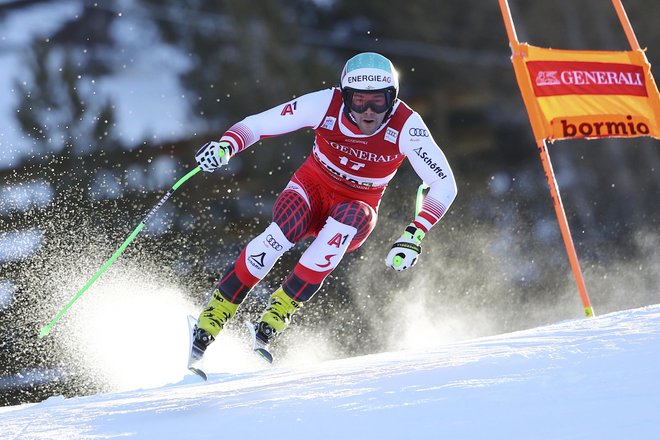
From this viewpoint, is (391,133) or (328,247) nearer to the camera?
(328,247)

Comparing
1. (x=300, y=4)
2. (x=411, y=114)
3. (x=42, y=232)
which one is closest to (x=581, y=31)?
(x=300, y=4)

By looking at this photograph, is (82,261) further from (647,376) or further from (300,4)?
(647,376)

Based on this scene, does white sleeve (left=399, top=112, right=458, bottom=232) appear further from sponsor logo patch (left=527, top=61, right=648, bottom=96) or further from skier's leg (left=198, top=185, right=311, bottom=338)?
sponsor logo patch (left=527, top=61, right=648, bottom=96)

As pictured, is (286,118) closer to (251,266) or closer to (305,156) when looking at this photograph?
(251,266)

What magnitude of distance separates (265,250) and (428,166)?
0.67 m

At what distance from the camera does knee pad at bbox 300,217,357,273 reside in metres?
3.05

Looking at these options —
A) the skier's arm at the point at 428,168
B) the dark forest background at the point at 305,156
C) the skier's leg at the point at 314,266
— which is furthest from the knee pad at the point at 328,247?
the dark forest background at the point at 305,156

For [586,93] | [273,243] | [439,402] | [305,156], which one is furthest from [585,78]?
[305,156]

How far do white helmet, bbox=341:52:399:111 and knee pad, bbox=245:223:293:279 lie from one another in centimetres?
54

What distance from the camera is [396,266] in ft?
9.61

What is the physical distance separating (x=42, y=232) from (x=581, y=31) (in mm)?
7508

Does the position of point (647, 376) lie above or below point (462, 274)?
below

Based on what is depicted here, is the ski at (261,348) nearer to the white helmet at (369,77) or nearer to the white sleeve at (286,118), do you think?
the white sleeve at (286,118)

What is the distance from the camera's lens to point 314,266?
3057mm
